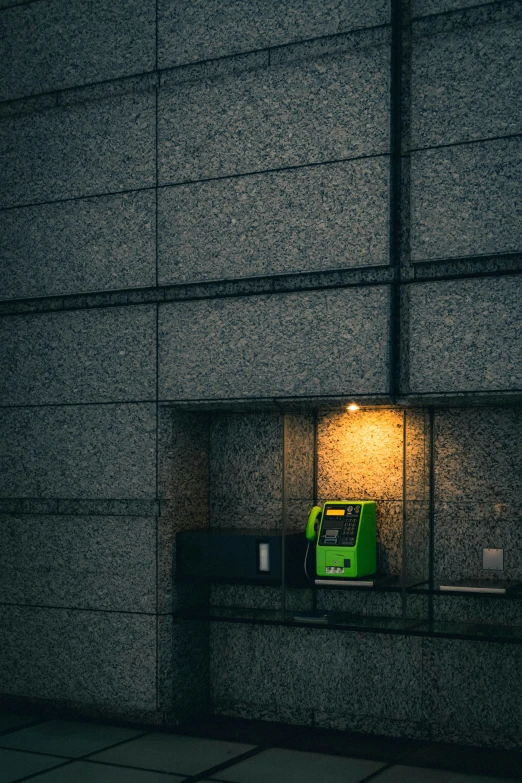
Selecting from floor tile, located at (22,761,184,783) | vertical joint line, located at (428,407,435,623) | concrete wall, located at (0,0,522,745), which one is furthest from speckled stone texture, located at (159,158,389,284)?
floor tile, located at (22,761,184,783)

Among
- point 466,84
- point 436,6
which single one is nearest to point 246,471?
point 466,84

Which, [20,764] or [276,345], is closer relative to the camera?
[20,764]

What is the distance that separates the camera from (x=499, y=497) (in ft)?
18.6

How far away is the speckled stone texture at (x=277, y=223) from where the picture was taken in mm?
5648

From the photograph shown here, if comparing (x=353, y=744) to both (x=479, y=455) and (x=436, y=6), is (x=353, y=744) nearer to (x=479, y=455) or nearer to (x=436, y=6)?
(x=479, y=455)

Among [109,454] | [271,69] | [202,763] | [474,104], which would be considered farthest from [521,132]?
[202,763]

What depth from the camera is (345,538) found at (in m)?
5.70

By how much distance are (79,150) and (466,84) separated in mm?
2722

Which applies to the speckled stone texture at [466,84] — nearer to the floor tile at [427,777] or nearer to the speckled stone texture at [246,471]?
the speckled stone texture at [246,471]

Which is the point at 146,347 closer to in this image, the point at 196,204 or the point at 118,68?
the point at 196,204

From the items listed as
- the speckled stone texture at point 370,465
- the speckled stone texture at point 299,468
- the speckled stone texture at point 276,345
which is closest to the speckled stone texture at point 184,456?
the speckled stone texture at point 276,345

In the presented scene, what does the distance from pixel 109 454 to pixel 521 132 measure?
3301 millimetres

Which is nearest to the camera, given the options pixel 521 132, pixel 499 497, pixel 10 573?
pixel 521 132

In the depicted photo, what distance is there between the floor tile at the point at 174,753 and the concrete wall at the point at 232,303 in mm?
362
